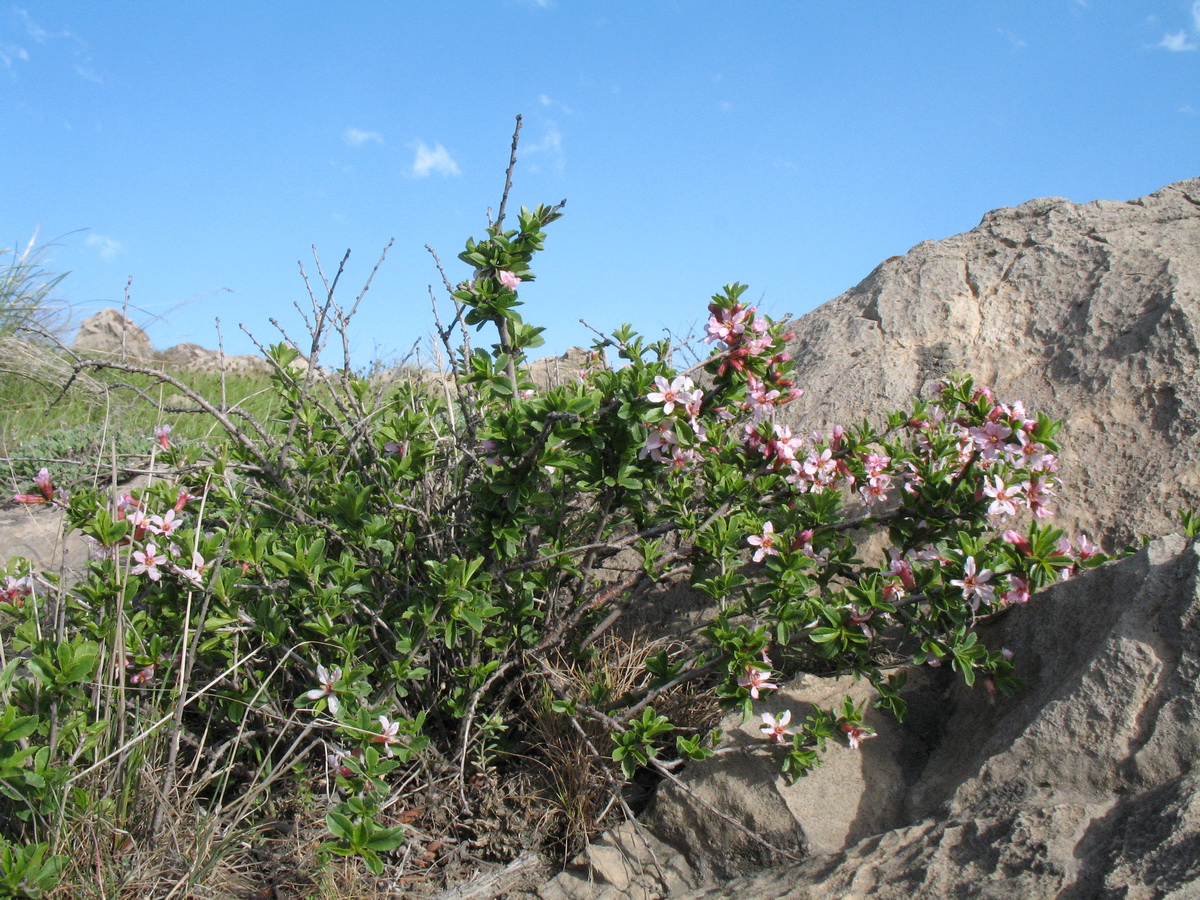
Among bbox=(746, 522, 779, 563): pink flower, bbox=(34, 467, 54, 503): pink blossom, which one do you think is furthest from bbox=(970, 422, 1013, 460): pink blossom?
bbox=(34, 467, 54, 503): pink blossom

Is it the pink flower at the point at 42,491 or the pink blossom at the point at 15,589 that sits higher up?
the pink flower at the point at 42,491

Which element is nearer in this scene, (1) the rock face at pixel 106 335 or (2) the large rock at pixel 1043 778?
(2) the large rock at pixel 1043 778

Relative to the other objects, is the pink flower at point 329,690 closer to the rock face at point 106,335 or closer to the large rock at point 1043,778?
the large rock at point 1043,778

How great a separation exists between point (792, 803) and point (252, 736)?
1.70 meters

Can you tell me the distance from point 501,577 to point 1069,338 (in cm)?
269

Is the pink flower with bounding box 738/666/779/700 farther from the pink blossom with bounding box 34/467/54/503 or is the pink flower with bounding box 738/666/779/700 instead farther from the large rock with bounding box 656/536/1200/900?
the pink blossom with bounding box 34/467/54/503

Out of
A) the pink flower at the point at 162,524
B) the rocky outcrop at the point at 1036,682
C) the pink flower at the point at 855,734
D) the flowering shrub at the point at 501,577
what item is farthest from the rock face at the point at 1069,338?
the pink flower at the point at 162,524

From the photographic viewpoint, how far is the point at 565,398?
2346mm

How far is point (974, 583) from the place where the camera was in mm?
2434

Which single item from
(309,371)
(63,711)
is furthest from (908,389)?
(63,711)

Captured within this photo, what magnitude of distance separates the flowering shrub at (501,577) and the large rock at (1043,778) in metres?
0.12

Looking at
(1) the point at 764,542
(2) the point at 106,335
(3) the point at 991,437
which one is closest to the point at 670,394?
(1) the point at 764,542

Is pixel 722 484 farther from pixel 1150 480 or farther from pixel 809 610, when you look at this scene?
pixel 1150 480

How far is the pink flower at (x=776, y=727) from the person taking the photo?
2520mm
